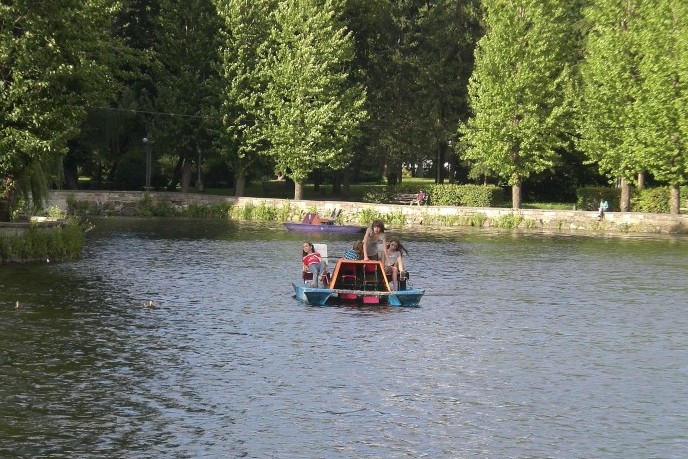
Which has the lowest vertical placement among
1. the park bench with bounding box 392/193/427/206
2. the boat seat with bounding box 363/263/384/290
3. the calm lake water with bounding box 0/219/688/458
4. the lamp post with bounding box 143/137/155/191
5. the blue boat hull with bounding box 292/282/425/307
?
the calm lake water with bounding box 0/219/688/458

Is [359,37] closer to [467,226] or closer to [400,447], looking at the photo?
[467,226]

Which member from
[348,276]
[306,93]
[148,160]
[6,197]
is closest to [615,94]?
[306,93]

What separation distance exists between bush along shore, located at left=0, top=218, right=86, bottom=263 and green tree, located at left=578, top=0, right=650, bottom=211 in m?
43.0

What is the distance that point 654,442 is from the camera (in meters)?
19.0

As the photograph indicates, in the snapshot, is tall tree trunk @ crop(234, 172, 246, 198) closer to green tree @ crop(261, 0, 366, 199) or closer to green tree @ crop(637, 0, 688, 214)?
green tree @ crop(261, 0, 366, 199)

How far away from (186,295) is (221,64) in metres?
52.0

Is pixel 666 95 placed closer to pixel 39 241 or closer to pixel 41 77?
pixel 39 241

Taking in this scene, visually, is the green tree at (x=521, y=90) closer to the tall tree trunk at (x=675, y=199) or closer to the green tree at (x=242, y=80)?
the tall tree trunk at (x=675, y=199)

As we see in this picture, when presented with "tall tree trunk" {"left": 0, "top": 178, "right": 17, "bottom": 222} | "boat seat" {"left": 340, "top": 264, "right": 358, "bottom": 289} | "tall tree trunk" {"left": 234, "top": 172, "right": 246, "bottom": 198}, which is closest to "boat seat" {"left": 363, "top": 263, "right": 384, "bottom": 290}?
"boat seat" {"left": 340, "top": 264, "right": 358, "bottom": 289}

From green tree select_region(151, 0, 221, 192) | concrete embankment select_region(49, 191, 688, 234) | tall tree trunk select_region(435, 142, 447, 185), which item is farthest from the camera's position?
tall tree trunk select_region(435, 142, 447, 185)

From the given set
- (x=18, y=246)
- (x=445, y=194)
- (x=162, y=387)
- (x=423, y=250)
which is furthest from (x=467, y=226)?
(x=162, y=387)

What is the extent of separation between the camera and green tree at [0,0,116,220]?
131ft

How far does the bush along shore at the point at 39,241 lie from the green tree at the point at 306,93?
4032 cm

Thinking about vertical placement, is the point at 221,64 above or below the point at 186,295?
above
